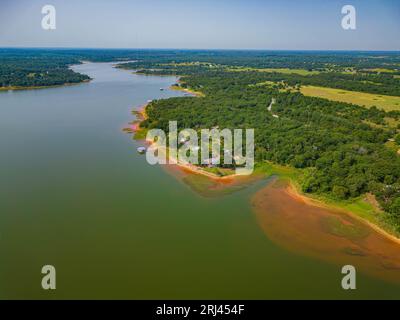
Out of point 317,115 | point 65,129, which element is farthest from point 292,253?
point 65,129

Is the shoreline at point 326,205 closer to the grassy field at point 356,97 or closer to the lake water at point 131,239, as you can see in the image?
the lake water at point 131,239

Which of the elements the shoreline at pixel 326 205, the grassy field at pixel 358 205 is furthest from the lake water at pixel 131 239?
the grassy field at pixel 358 205

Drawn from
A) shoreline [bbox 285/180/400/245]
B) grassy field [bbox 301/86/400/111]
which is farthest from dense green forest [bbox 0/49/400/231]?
grassy field [bbox 301/86/400/111]

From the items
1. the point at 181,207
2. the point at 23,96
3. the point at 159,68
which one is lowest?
the point at 181,207

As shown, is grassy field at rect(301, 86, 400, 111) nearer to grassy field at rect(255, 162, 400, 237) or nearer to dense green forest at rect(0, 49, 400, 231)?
dense green forest at rect(0, 49, 400, 231)

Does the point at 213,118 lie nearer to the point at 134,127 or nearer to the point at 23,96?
the point at 134,127
